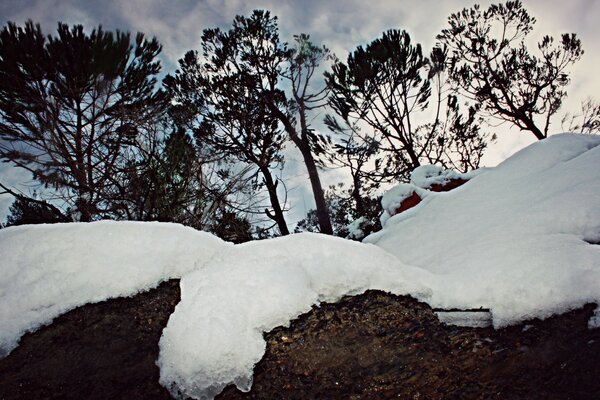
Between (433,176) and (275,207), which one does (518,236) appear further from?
(275,207)

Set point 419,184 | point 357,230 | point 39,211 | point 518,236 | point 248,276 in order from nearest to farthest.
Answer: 1. point 248,276
2. point 518,236
3. point 39,211
4. point 419,184
5. point 357,230

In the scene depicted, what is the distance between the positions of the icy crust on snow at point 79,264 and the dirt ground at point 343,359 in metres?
0.06

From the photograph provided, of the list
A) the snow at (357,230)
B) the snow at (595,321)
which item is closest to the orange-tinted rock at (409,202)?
the snow at (357,230)

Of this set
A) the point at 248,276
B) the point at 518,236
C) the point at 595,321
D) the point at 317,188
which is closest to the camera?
the point at 595,321

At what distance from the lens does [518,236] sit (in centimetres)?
175

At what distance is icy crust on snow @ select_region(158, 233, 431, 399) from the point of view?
108cm

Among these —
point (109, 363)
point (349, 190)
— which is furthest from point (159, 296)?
point (349, 190)

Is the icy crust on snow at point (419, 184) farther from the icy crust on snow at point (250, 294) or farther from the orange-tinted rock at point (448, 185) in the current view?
the icy crust on snow at point (250, 294)

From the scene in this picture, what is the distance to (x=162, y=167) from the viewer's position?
425 cm

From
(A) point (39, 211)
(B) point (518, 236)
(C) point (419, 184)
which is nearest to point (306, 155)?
(C) point (419, 184)

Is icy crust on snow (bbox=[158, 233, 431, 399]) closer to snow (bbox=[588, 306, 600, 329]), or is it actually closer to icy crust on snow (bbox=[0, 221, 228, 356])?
icy crust on snow (bbox=[0, 221, 228, 356])

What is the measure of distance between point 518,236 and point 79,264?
2199 millimetres

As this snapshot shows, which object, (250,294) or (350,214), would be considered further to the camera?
(350,214)

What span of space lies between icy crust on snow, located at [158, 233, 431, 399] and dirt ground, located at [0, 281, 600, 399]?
0.07 meters
